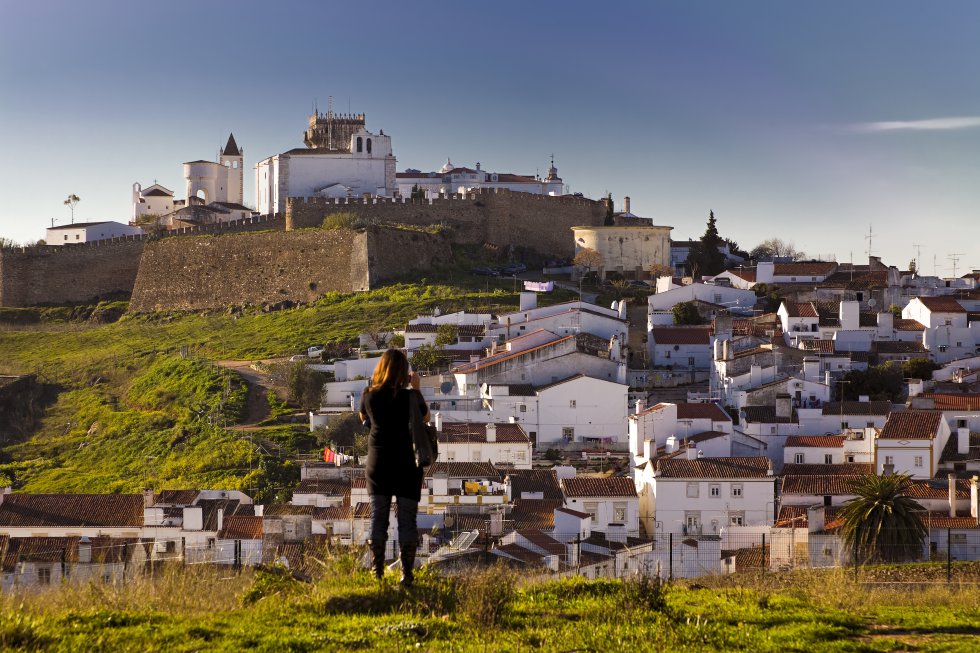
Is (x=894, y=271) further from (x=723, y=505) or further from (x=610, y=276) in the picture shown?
(x=723, y=505)

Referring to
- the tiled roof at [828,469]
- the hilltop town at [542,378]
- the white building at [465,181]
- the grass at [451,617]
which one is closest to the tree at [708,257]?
the hilltop town at [542,378]

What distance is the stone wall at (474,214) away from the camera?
161 feet

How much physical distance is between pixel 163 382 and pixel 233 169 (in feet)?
81.3

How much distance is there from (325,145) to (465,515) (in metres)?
36.7

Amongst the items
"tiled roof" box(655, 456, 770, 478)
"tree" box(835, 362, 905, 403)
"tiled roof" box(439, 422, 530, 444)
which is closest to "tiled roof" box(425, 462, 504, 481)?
"tiled roof" box(439, 422, 530, 444)

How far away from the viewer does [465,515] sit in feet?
67.8

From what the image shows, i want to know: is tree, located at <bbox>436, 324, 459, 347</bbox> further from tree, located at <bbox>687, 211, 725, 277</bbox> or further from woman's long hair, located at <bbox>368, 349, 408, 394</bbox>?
woman's long hair, located at <bbox>368, 349, 408, 394</bbox>

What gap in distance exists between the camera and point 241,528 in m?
19.6

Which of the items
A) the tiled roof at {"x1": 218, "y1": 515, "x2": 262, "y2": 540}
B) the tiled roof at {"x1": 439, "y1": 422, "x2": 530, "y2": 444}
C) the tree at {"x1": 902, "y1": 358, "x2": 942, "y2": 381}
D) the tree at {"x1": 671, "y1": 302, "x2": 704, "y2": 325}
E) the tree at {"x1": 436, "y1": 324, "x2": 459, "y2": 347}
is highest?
the tree at {"x1": 671, "y1": 302, "x2": 704, "y2": 325}

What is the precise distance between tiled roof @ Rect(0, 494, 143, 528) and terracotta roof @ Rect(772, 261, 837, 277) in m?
28.0

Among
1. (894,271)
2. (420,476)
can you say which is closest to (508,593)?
(420,476)

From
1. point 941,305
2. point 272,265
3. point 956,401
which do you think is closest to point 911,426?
point 956,401

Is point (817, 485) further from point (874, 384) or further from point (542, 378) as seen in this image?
point (542, 378)

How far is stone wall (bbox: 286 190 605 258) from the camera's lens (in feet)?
161
